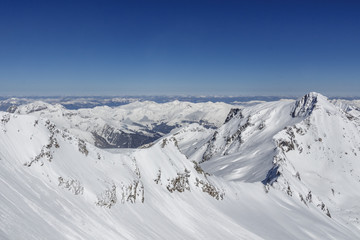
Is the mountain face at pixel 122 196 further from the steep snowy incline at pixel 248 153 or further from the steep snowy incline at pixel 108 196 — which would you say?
the steep snowy incline at pixel 248 153

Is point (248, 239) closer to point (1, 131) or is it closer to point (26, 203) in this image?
point (26, 203)

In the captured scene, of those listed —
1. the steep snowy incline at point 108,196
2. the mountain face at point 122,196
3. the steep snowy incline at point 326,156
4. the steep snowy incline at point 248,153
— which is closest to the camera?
the steep snowy incline at point 108,196

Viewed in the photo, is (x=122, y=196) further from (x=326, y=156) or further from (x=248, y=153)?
(x=326, y=156)

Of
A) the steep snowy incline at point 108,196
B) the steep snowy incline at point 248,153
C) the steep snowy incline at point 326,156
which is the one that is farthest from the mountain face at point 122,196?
the steep snowy incline at point 326,156

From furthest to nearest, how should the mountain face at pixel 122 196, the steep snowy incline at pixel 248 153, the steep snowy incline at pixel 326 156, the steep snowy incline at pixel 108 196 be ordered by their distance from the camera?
the steep snowy incline at pixel 326 156 < the steep snowy incline at pixel 248 153 < the mountain face at pixel 122 196 < the steep snowy incline at pixel 108 196

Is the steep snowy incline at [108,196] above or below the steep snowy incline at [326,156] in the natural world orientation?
above

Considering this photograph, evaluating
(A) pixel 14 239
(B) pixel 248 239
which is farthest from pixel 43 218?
(B) pixel 248 239

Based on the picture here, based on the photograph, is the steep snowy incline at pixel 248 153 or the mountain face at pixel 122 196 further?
the steep snowy incline at pixel 248 153

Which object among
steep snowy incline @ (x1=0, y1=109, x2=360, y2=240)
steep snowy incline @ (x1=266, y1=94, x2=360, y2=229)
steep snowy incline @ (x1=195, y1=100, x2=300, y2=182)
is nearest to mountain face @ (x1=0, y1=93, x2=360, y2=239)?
steep snowy incline @ (x1=0, y1=109, x2=360, y2=240)
